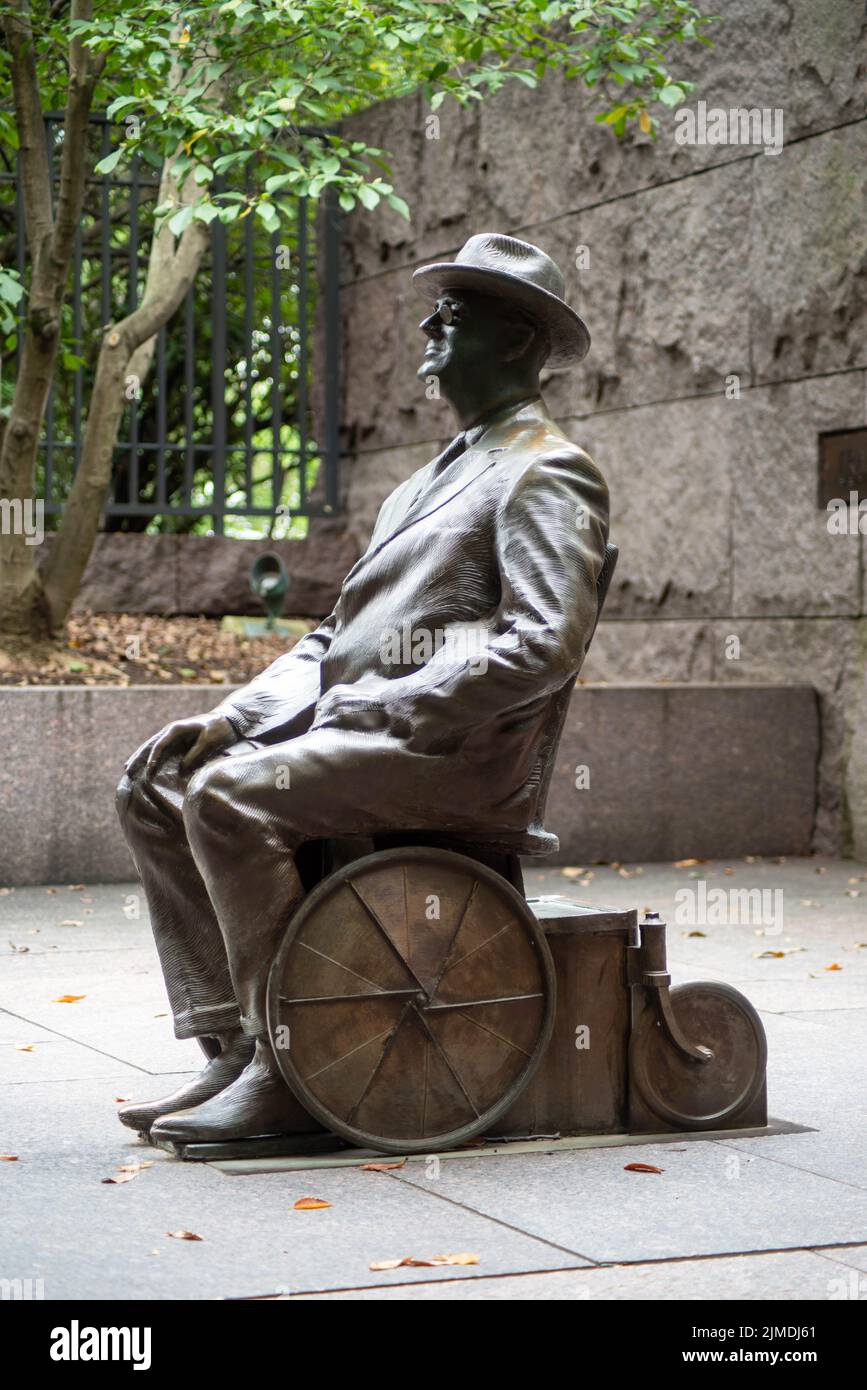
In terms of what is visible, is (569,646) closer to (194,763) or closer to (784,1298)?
(194,763)

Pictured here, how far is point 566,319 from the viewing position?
15.9 ft

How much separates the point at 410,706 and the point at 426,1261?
130 centimetres

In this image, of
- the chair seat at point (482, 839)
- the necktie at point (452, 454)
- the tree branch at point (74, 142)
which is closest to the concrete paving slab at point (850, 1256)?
the chair seat at point (482, 839)

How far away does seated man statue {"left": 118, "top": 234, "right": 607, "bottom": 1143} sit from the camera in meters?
4.38

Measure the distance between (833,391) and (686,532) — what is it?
57.7 inches

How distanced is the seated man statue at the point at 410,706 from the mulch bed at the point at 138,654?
218 inches

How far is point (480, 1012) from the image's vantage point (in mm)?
4484

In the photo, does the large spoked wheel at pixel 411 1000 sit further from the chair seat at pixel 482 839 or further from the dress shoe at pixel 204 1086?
the dress shoe at pixel 204 1086

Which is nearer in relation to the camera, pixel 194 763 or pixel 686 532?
pixel 194 763

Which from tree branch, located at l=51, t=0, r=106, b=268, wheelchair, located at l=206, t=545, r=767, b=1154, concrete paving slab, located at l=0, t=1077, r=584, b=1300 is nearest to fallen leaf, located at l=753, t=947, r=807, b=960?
wheelchair, located at l=206, t=545, r=767, b=1154

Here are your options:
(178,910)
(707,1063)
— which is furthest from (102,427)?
(707,1063)

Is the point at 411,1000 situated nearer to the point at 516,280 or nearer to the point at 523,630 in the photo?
the point at 523,630

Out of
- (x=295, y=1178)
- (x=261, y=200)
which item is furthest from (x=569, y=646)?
(x=261, y=200)

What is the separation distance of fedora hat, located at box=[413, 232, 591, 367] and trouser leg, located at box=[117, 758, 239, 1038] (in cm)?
138
